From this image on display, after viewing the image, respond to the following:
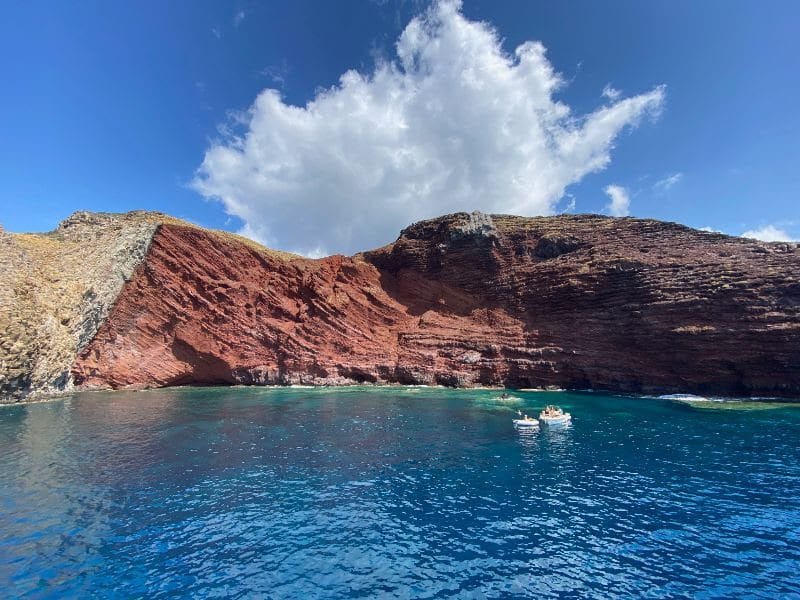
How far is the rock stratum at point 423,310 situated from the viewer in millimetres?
48531

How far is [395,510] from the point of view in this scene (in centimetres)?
1733

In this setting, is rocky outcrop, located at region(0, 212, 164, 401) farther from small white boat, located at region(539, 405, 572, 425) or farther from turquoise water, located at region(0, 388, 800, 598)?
small white boat, located at region(539, 405, 572, 425)

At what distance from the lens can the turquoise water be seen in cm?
A: 1248

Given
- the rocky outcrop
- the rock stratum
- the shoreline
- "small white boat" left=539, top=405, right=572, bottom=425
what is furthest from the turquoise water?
the rock stratum

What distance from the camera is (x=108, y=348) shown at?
54031mm

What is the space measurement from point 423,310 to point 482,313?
969 centimetres

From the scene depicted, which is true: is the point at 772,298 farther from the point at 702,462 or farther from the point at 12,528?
the point at 12,528

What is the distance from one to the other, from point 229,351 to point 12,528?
4583cm

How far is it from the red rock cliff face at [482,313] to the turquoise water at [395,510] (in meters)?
18.8

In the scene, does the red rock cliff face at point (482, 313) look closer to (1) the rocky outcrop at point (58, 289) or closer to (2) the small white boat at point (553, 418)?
(1) the rocky outcrop at point (58, 289)

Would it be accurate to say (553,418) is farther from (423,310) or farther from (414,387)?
(423,310)

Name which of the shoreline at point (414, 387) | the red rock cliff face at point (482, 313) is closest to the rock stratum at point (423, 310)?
the red rock cliff face at point (482, 313)

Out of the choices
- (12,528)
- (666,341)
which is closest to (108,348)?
(12,528)

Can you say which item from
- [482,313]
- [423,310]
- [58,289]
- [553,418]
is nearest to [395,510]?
[553,418]
